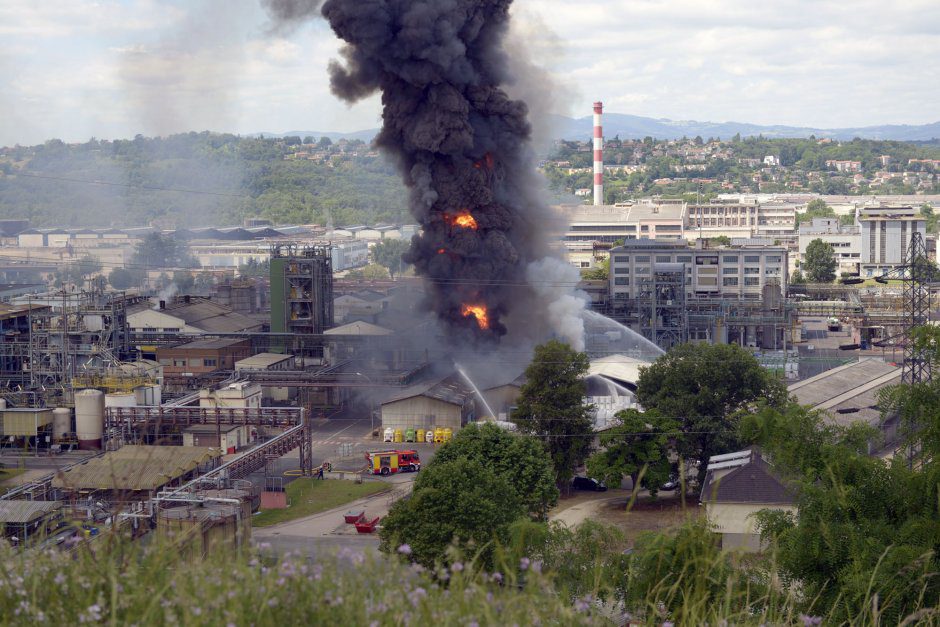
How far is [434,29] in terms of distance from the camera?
31359mm

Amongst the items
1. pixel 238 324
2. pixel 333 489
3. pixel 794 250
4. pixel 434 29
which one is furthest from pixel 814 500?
pixel 794 250

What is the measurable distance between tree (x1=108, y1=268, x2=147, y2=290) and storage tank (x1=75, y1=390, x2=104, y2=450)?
35.2 metres

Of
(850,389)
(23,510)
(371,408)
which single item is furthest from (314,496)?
(850,389)

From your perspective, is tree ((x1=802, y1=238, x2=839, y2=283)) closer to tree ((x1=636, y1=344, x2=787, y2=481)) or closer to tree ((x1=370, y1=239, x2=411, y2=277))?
tree ((x1=370, y1=239, x2=411, y2=277))

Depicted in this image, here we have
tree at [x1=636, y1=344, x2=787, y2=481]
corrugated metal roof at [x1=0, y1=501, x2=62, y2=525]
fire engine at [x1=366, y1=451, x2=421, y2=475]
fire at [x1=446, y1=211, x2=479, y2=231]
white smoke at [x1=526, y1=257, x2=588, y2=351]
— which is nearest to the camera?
corrugated metal roof at [x1=0, y1=501, x2=62, y2=525]

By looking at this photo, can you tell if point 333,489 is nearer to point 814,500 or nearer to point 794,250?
point 814,500

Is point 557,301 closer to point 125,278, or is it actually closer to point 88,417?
point 88,417

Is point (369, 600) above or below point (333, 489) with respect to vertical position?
above

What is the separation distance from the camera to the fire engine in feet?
79.5

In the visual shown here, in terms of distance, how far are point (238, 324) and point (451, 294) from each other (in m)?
10.6

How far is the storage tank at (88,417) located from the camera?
2600 cm

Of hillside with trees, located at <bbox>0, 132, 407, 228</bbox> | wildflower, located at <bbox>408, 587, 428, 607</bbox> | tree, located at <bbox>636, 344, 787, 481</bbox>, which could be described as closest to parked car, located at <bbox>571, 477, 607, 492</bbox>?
tree, located at <bbox>636, 344, 787, 481</bbox>

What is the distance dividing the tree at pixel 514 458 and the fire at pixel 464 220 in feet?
46.9

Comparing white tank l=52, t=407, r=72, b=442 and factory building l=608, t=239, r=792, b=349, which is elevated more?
factory building l=608, t=239, r=792, b=349
